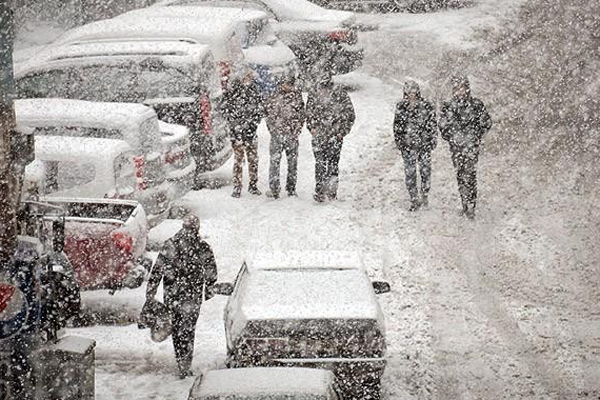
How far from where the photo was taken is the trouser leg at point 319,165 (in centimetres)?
1298

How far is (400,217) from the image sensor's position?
1273 cm

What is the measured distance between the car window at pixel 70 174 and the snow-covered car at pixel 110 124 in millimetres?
700

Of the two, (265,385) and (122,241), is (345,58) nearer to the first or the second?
(122,241)

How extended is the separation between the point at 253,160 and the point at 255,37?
13.5 ft

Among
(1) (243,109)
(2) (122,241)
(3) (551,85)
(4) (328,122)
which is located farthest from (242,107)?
(3) (551,85)

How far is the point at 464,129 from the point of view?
12297 mm

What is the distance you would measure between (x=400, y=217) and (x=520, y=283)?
2.34 meters

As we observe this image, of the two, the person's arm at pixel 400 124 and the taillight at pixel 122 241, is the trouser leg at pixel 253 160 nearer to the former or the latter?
the person's arm at pixel 400 124

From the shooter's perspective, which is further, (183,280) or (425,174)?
(425,174)

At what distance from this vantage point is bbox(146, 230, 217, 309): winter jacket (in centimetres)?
863

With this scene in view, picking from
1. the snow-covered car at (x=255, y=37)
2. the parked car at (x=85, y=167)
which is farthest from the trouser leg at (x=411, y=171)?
the parked car at (x=85, y=167)

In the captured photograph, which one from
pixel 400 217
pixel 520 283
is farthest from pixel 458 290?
pixel 400 217

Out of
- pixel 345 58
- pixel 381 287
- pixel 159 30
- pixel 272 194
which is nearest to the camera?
pixel 381 287

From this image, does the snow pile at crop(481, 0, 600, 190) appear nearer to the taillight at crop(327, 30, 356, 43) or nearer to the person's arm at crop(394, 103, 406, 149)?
the taillight at crop(327, 30, 356, 43)
